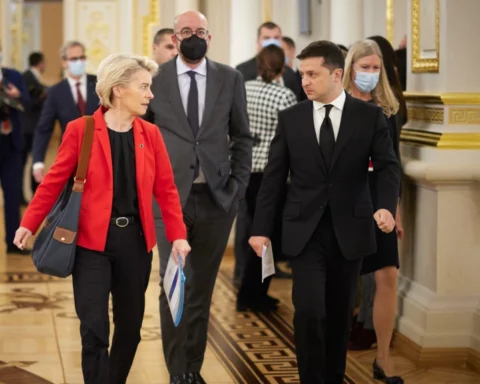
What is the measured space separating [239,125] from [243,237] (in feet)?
9.21

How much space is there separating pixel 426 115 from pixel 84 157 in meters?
2.58

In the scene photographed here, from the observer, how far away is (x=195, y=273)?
19.5 ft

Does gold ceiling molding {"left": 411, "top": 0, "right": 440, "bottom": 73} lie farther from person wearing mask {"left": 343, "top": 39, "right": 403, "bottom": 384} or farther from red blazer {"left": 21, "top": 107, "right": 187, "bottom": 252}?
red blazer {"left": 21, "top": 107, "right": 187, "bottom": 252}

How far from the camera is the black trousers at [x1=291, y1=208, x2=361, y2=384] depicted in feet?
16.7

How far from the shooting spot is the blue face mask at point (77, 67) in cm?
992

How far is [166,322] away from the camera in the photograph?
585 centimetres

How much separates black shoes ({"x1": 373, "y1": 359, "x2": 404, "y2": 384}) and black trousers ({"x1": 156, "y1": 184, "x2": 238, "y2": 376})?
3.10 ft

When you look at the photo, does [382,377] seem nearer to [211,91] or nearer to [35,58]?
[211,91]

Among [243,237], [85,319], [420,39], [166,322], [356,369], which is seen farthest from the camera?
[243,237]

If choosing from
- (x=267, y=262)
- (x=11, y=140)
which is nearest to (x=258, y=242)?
(x=267, y=262)

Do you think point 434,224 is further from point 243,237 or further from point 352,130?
point 243,237

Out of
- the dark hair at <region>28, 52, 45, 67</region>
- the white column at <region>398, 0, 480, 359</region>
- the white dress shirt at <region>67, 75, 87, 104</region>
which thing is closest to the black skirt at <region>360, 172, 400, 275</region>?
the white column at <region>398, 0, 480, 359</region>

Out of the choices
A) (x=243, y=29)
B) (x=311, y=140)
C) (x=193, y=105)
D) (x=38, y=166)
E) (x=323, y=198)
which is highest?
(x=243, y=29)

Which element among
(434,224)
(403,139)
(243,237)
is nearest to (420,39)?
(403,139)
